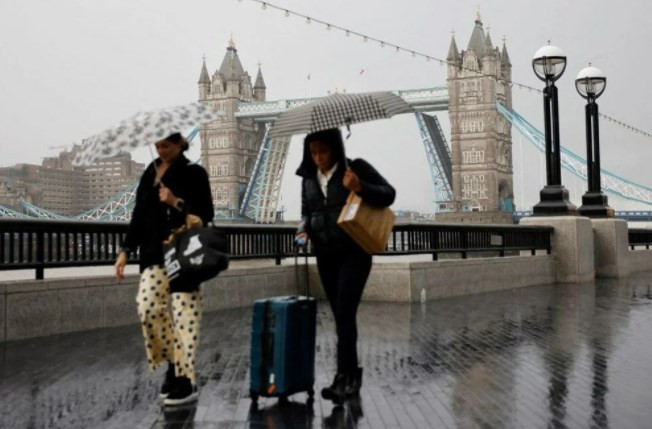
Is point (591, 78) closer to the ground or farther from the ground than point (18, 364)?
farther from the ground

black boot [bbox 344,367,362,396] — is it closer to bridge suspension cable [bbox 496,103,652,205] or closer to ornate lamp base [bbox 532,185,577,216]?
ornate lamp base [bbox 532,185,577,216]

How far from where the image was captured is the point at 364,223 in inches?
161

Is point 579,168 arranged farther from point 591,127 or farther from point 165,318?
point 165,318

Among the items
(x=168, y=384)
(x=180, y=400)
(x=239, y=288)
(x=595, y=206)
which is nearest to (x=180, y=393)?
(x=180, y=400)

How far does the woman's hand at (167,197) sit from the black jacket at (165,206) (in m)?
0.09

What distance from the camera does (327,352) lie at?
19.2ft

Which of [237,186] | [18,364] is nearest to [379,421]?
[18,364]

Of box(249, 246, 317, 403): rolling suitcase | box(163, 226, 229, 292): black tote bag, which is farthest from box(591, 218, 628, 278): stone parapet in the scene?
box(163, 226, 229, 292): black tote bag

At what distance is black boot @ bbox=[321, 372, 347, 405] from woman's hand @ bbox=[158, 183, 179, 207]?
1277 millimetres

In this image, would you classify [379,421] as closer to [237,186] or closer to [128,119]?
[128,119]

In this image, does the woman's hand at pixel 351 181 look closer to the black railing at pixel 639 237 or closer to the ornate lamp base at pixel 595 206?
the ornate lamp base at pixel 595 206

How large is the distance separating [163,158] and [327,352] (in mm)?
2371

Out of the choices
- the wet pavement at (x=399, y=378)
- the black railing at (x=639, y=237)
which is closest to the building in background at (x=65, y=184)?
the black railing at (x=639, y=237)

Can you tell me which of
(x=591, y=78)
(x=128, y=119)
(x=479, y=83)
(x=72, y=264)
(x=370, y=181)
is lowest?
(x=72, y=264)
